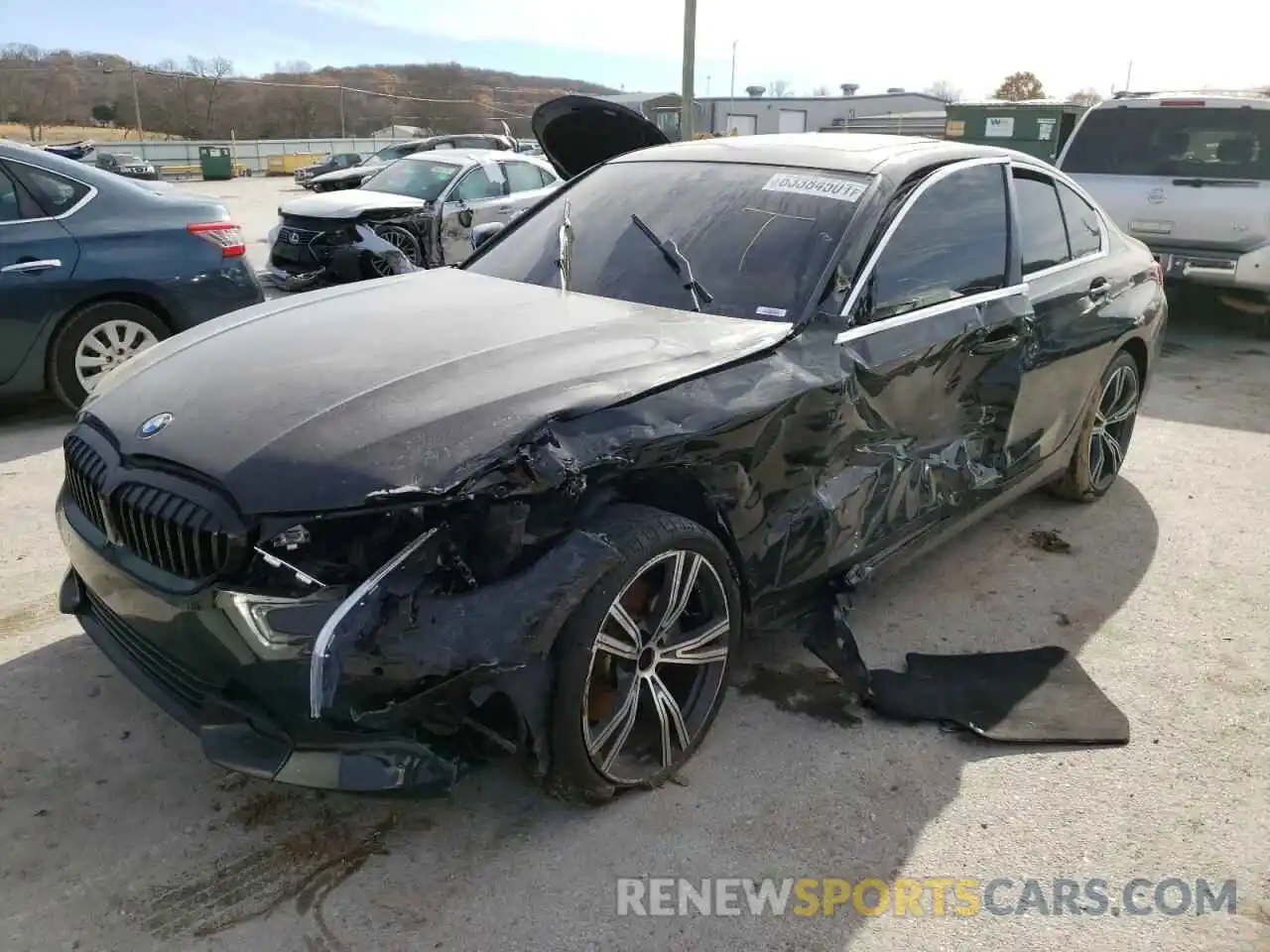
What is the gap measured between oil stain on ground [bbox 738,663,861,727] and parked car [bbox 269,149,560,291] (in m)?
6.74

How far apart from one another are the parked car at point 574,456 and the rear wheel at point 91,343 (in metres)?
2.75

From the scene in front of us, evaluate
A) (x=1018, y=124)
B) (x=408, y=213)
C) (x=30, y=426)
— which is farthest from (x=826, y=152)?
(x=1018, y=124)

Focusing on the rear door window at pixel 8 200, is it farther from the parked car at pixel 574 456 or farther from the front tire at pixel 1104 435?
the front tire at pixel 1104 435

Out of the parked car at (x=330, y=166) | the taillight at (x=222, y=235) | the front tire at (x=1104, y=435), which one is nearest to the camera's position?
the front tire at (x=1104, y=435)

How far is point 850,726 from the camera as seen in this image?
3043mm

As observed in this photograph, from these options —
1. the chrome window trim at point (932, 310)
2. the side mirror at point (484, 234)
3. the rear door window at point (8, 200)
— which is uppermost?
the rear door window at point (8, 200)

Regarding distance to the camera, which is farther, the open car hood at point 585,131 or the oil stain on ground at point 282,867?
the open car hood at point 585,131

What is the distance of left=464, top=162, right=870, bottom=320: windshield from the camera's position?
10.3 ft

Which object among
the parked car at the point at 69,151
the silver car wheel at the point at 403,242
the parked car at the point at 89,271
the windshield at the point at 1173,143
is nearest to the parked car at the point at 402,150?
the parked car at the point at 69,151

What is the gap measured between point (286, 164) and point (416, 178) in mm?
28736

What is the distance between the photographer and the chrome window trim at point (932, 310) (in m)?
3.05

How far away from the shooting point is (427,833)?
2.52 m

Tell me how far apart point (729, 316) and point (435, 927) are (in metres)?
1.91

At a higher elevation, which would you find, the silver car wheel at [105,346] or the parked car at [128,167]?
the parked car at [128,167]
